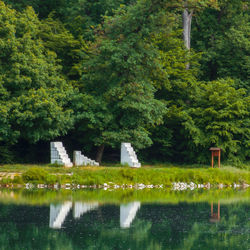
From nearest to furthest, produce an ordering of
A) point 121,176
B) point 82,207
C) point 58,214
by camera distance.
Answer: point 58,214
point 82,207
point 121,176

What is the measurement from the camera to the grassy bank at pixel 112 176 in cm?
2956

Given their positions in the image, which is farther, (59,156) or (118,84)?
(118,84)

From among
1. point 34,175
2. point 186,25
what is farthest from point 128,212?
point 186,25

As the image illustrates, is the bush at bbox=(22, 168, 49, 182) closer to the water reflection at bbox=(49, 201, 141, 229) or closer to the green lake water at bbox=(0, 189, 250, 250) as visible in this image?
the green lake water at bbox=(0, 189, 250, 250)

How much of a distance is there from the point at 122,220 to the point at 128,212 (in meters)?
1.72

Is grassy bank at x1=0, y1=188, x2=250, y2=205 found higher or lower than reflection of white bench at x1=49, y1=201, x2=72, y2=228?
higher

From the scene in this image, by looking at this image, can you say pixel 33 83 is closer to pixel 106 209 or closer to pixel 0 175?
Answer: pixel 0 175

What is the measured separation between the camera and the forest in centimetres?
3488

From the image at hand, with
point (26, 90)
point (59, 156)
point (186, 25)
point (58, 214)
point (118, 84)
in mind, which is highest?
point (186, 25)

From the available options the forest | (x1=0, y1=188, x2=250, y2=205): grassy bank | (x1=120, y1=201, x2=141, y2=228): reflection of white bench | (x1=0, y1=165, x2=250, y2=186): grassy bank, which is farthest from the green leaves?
(x1=120, y1=201, x2=141, y2=228): reflection of white bench

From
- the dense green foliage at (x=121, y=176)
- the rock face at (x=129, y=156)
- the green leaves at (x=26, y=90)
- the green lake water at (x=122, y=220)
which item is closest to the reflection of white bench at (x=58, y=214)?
the green lake water at (x=122, y=220)

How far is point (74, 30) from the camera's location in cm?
4312

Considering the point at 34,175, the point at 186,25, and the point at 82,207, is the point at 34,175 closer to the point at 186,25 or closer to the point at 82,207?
the point at 82,207

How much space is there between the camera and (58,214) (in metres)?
20.7
